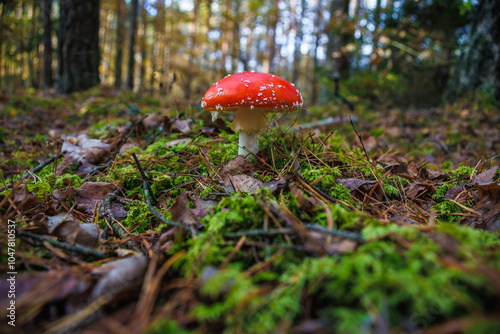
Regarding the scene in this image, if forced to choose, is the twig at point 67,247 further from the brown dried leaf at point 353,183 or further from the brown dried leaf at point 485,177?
the brown dried leaf at point 485,177

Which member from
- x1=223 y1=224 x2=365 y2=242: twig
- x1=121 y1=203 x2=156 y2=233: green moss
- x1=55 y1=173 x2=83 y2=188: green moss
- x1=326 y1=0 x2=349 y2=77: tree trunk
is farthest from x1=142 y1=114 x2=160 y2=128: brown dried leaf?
x1=326 y1=0 x2=349 y2=77: tree trunk

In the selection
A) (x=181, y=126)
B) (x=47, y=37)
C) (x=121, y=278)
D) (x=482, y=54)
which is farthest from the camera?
(x=47, y=37)

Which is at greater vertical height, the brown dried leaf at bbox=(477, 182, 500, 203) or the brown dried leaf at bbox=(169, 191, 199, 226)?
the brown dried leaf at bbox=(477, 182, 500, 203)

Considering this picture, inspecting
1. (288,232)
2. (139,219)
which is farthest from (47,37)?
(288,232)

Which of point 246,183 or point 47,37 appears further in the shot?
point 47,37

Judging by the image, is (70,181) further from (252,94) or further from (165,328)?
(165,328)

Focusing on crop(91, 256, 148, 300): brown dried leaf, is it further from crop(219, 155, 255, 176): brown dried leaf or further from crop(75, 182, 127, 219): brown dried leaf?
crop(219, 155, 255, 176): brown dried leaf

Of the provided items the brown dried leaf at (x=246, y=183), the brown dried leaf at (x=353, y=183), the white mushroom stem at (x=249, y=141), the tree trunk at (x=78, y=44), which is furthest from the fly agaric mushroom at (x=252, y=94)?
the tree trunk at (x=78, y=44)
